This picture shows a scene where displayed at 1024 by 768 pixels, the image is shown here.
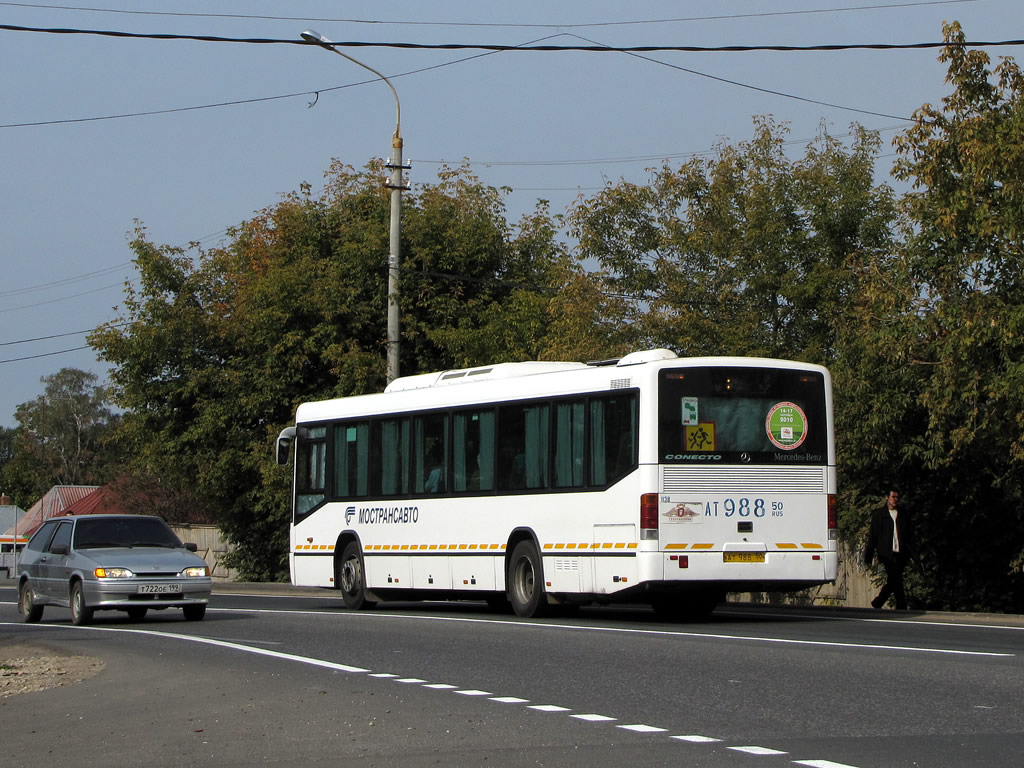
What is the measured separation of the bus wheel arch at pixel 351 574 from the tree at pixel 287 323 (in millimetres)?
10858

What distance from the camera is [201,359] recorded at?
135ft

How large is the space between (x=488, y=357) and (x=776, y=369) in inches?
645

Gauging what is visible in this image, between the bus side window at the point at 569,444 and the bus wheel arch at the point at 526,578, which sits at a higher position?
the bus side window at the point at 569,444

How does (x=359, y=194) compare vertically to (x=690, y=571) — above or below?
above

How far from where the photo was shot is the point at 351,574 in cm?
2367

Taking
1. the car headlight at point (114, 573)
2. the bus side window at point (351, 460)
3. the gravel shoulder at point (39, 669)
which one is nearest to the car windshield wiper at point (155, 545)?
the car headlight at point (114, 573)

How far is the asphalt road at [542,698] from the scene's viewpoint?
8.57 m

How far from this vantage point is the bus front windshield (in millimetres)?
18047

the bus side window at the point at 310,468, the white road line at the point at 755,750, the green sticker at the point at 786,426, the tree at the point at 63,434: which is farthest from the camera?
the tree at the point at 63,434

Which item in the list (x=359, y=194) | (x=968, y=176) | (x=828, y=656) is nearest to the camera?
(x=828, y=656)

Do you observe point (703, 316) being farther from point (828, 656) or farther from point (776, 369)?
point (828, 656)

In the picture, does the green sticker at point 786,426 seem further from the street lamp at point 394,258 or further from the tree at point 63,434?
the tree at point 63,434

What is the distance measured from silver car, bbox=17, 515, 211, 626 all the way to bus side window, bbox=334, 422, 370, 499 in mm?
3021

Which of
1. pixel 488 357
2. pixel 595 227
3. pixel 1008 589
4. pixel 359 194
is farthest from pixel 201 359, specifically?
pixel 1008 589
